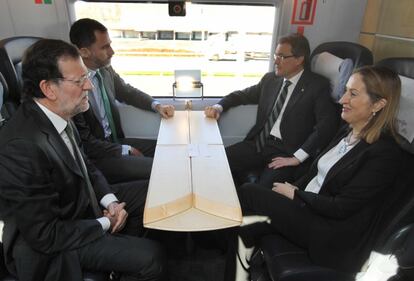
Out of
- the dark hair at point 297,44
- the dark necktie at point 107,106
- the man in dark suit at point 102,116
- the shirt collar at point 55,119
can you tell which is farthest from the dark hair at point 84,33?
the dark hair at point 297,44

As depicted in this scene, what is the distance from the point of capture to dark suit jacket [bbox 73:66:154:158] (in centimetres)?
206

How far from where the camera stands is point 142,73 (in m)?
2.89

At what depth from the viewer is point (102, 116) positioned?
2.29 meters

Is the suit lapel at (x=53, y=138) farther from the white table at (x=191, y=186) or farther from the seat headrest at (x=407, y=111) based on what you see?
the seat headrest at (x=407, y=111)

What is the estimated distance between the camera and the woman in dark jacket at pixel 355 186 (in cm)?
133

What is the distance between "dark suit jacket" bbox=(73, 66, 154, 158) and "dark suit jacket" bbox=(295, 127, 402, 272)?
149 cm

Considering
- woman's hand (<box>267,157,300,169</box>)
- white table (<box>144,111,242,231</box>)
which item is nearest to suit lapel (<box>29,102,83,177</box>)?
white table (<box>144,111,242,231</box>)

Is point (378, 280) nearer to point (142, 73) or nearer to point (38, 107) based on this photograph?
point (38, 107)

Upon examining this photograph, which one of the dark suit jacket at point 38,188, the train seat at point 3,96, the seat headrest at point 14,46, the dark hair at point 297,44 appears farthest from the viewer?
the dark hair at point 297,44

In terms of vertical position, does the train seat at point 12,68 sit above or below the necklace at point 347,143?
above

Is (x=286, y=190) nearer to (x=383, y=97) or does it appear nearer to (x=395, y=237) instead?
(x=395, y=237)

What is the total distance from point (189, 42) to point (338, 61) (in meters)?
1.36

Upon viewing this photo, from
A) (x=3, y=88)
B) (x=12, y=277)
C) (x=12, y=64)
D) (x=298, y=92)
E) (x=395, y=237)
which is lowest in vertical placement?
(x=12, y=277)

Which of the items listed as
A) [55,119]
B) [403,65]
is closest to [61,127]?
[55,119]
